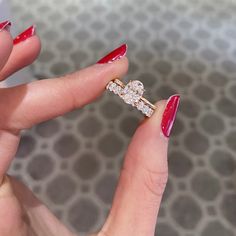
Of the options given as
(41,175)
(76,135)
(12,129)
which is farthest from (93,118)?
(12,129)

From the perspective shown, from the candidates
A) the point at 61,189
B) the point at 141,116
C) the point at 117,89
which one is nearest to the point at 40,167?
the point at 61,189

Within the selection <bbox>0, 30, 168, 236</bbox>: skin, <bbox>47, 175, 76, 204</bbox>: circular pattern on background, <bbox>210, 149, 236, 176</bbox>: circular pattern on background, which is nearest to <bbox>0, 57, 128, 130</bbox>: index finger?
<bbox>0, 30, 168, 236</bbox>: skin

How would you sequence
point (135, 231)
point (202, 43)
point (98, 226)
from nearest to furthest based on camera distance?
1. point (135, 231)
2. point (98, 226)
3. point (202, 43)

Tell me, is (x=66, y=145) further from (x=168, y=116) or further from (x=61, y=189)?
(x=168, y=116)

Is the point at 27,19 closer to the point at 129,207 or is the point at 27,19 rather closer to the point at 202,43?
the point at 202,43

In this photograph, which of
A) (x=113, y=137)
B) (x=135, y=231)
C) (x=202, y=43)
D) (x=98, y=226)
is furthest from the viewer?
(x=202, y=43)

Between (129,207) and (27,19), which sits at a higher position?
(27,19)

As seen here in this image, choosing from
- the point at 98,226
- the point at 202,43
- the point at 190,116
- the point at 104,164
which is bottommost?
the point at 98,226

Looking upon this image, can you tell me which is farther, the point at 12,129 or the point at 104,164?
the point at 104,164
